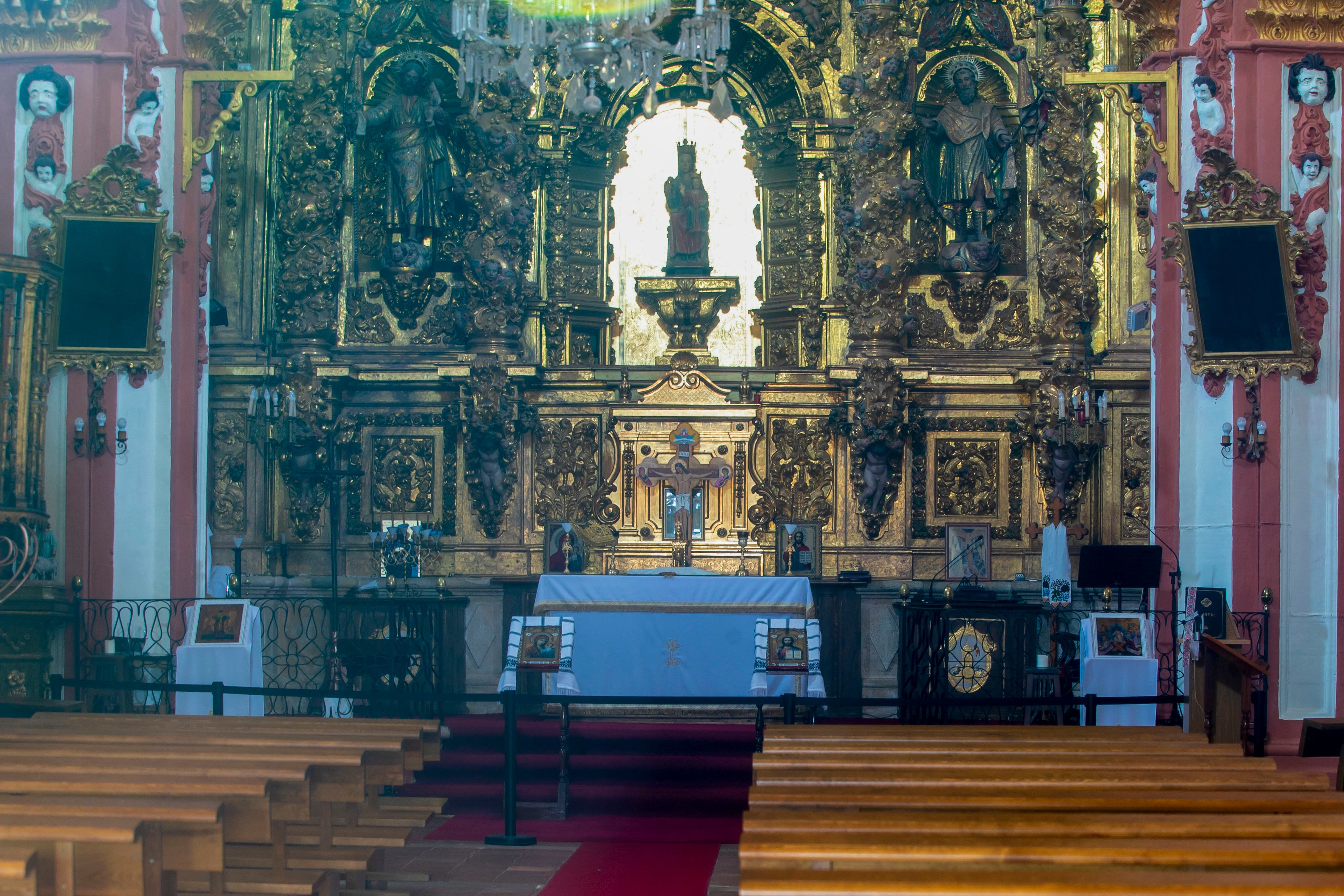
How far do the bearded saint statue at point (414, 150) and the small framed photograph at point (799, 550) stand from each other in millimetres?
4541

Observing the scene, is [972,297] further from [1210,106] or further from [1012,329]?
[1210,106]

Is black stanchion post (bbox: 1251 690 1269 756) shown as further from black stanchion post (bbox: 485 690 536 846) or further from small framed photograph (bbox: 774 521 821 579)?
small framed photograph (bbox: 774 521 821 579)

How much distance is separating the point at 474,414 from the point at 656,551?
2.07 m

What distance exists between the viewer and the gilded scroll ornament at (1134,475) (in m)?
12.8

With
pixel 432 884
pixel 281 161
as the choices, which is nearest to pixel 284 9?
pixel 281 161

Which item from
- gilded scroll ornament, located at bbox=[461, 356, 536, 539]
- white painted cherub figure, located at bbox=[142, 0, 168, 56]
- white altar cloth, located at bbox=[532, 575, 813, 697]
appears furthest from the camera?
gilded scroll ornament, located at bbox=[461, 356, 536, 539]

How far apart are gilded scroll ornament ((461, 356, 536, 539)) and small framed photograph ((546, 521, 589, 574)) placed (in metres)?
→ 0.65

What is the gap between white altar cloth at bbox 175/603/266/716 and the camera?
10.2 metres

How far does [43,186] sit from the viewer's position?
10.4 metres

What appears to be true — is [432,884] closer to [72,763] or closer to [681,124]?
[72,763]

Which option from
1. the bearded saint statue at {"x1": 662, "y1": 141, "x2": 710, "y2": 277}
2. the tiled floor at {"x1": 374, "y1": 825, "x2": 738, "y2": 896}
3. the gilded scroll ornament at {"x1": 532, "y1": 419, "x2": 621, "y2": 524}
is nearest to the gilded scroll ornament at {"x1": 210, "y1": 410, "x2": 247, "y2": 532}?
the gilded scroll ornament at {"x1": 532, "y1": 419, "x2": 621, "y2": 524}

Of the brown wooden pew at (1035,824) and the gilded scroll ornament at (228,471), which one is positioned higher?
the gilded scroll ornament at (228,471)

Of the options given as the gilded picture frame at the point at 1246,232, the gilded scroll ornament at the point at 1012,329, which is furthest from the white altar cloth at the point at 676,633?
the gilded scroll ornament at the point at 1012,329

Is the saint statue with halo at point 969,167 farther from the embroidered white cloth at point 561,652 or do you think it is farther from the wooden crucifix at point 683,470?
the embroidered white cloth at point 561,652
